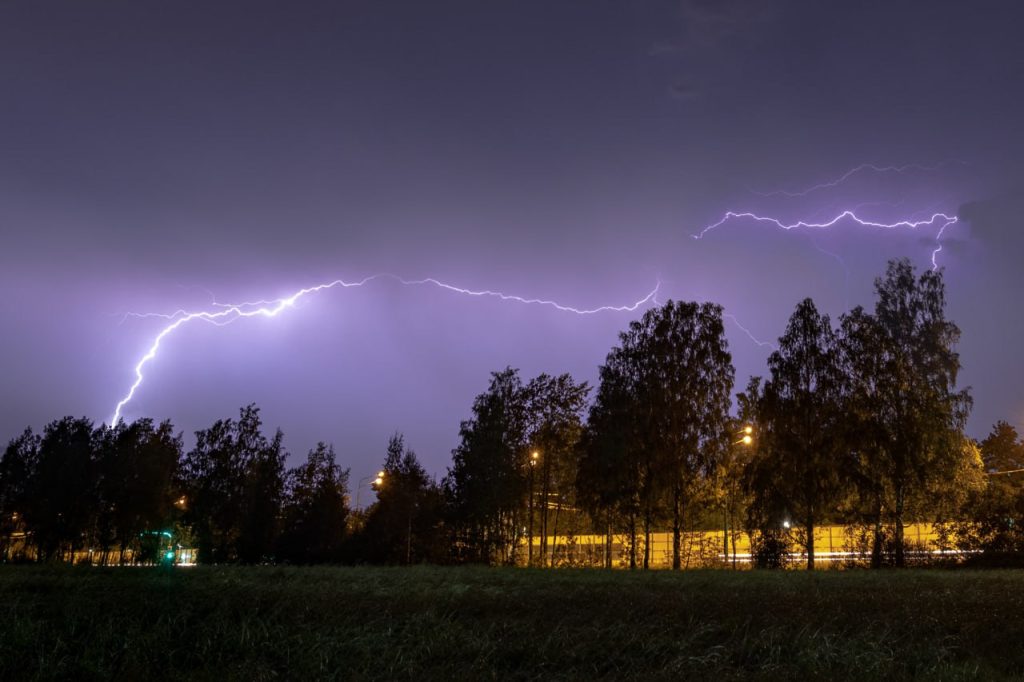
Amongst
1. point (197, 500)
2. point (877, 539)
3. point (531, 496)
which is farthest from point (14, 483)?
point (877, 539)

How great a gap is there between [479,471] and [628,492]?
8.03 m

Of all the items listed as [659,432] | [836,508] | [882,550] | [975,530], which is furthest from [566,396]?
[975,530]

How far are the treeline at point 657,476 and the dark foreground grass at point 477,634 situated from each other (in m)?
24.1

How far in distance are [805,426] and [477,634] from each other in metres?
32.3

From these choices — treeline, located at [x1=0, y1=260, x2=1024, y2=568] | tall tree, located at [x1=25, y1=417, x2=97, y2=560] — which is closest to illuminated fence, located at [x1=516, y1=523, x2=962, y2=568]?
treeline, located at [x1=0, y1=260, x2=1024, y2=568]

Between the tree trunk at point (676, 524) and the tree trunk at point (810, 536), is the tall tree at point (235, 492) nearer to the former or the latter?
the tree trunk at point (676, 524)

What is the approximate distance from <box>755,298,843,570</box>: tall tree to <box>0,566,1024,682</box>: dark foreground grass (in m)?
24.4

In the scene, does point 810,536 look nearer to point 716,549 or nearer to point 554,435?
point 716,549

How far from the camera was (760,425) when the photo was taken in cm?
3831

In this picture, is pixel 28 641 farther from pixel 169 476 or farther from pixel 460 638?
pixel 169 476

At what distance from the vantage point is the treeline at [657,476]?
36344 millimetres

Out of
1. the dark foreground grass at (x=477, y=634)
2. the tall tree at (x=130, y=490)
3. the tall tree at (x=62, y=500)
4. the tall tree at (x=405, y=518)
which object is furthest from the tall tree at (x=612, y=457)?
the tall tree at (x=62, y=500)

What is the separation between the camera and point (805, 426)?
37188mm

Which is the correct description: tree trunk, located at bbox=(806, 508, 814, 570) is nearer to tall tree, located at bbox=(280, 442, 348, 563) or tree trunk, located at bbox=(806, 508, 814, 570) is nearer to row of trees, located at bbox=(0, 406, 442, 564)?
row of trees, located at bbox=(0, 406, 442, 564)
